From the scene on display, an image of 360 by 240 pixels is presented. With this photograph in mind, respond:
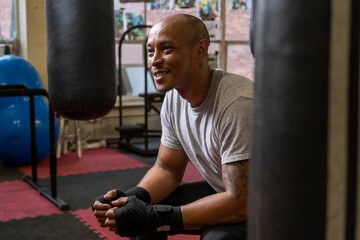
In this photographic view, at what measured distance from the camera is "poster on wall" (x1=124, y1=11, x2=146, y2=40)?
6.30m

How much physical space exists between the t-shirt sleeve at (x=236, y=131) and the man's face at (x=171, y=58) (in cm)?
24

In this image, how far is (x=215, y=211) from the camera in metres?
1.70

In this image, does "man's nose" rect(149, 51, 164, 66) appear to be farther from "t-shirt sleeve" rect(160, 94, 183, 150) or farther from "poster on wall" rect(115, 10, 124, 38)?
"poster on wall" rect(115, 10, 124, 38)

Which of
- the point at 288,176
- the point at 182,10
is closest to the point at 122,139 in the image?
the point at 182,10

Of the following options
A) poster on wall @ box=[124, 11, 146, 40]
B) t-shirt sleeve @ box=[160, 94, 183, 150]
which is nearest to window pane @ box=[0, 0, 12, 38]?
poster on wall @ box=[124, 11, 146, 40]

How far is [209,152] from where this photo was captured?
1882mm

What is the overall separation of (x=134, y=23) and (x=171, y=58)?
4.70 m

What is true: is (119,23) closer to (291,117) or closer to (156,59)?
(156,59)

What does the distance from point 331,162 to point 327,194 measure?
0.02 metres

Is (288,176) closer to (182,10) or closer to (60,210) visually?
(60,210)

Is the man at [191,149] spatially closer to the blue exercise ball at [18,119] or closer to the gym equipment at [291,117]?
the gym equipment at [291,117]

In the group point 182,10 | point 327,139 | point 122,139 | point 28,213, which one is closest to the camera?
point 327,139

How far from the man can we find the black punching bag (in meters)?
0.34

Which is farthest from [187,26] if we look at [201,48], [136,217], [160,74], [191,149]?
[136,217]
